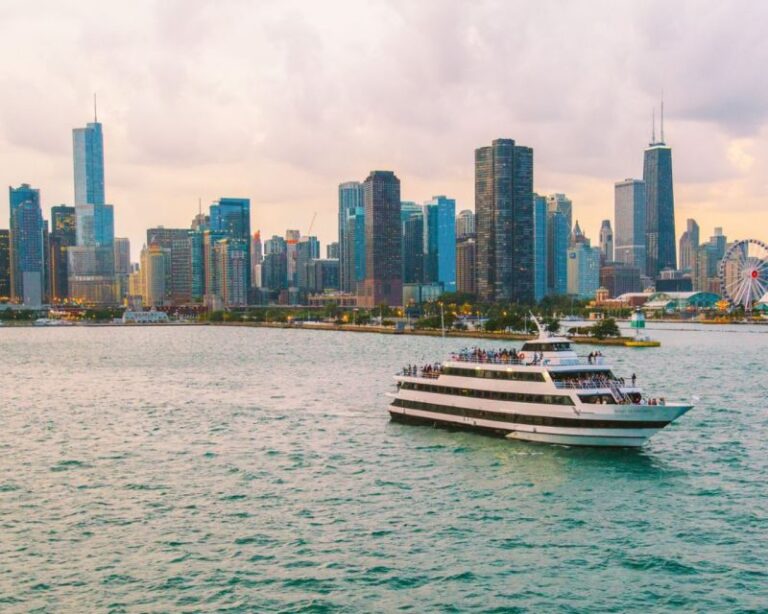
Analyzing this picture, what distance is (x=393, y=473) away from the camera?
47.7m

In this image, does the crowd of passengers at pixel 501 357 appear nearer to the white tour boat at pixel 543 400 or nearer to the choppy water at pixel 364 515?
the white tour boat at pixel 543 400

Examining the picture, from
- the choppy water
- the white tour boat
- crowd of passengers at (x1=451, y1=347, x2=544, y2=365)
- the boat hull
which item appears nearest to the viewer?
the choppy water

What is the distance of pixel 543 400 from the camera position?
51219 mm

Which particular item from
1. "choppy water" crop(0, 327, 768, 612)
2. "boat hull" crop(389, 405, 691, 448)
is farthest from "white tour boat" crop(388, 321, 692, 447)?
"choppy water" crop(0, 327, 768, 612)

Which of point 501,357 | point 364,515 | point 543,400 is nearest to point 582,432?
point 543,400

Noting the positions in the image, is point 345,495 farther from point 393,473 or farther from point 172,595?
point 172,595

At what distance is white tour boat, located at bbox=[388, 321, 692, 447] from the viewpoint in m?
49.0

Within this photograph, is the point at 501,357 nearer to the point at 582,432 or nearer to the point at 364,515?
the point at 582,432

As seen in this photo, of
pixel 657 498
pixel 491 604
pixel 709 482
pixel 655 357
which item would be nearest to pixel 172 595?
pixel 491 604

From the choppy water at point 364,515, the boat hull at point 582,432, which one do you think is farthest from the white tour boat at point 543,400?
the choppy water at point 364,515

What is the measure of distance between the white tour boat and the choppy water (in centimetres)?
127

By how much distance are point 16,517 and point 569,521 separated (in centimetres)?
2594

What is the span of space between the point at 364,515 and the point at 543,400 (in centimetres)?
1611

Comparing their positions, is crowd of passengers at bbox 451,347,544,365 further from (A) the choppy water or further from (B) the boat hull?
(A) the choppy water
